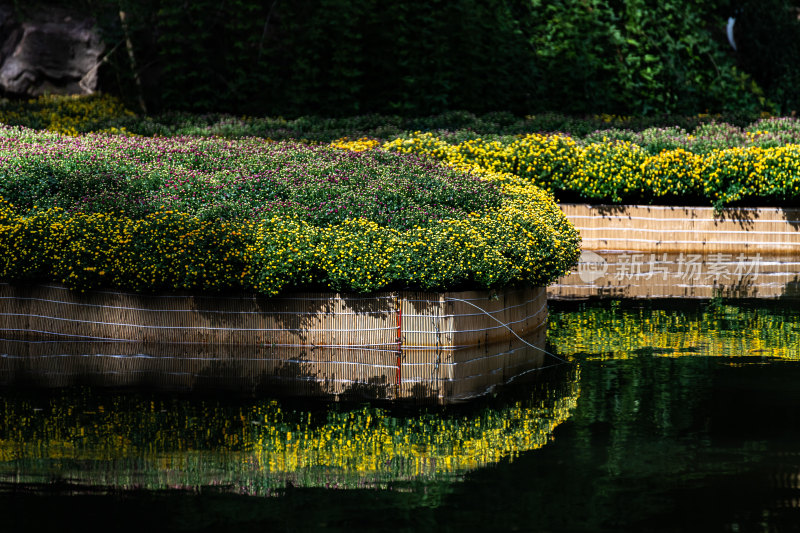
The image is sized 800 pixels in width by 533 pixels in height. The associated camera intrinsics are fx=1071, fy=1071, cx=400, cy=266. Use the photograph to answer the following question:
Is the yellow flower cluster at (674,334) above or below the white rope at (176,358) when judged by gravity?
above

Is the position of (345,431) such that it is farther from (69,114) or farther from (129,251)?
(69,114)


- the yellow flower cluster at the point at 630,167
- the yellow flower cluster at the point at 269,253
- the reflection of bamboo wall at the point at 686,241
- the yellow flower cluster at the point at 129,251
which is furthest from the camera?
the yellow flower cluster at the point at 630,167

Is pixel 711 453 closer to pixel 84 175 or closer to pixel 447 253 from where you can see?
pixel 447 253

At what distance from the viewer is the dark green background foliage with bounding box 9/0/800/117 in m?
19.7

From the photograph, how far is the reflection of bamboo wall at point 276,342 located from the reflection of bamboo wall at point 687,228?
5318 millimetres

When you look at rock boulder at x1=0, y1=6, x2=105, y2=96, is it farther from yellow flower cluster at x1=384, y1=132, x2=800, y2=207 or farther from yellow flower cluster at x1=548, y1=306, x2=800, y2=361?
yellow flower cluster at x1=548, y1=306, x2=800, y2=361

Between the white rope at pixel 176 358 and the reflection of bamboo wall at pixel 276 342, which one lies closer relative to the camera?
the reflection of bamboo wall at pixel 276 342

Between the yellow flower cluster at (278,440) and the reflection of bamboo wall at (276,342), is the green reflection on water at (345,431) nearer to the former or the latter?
the yellow flower cluster at (278,440)

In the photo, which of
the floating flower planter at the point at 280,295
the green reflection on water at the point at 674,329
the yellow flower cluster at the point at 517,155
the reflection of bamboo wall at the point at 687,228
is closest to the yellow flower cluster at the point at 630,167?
the yellow flower cluster at the point at 517,155

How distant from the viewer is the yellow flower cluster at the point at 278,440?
5.76 metres

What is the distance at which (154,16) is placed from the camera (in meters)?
20.0

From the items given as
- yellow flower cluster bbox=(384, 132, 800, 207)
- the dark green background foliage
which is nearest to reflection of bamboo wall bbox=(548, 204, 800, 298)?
yellow flower cluster bbox=(384, 132, 800, 207)

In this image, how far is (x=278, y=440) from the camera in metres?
6.32

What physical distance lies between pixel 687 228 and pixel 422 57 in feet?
26.0
